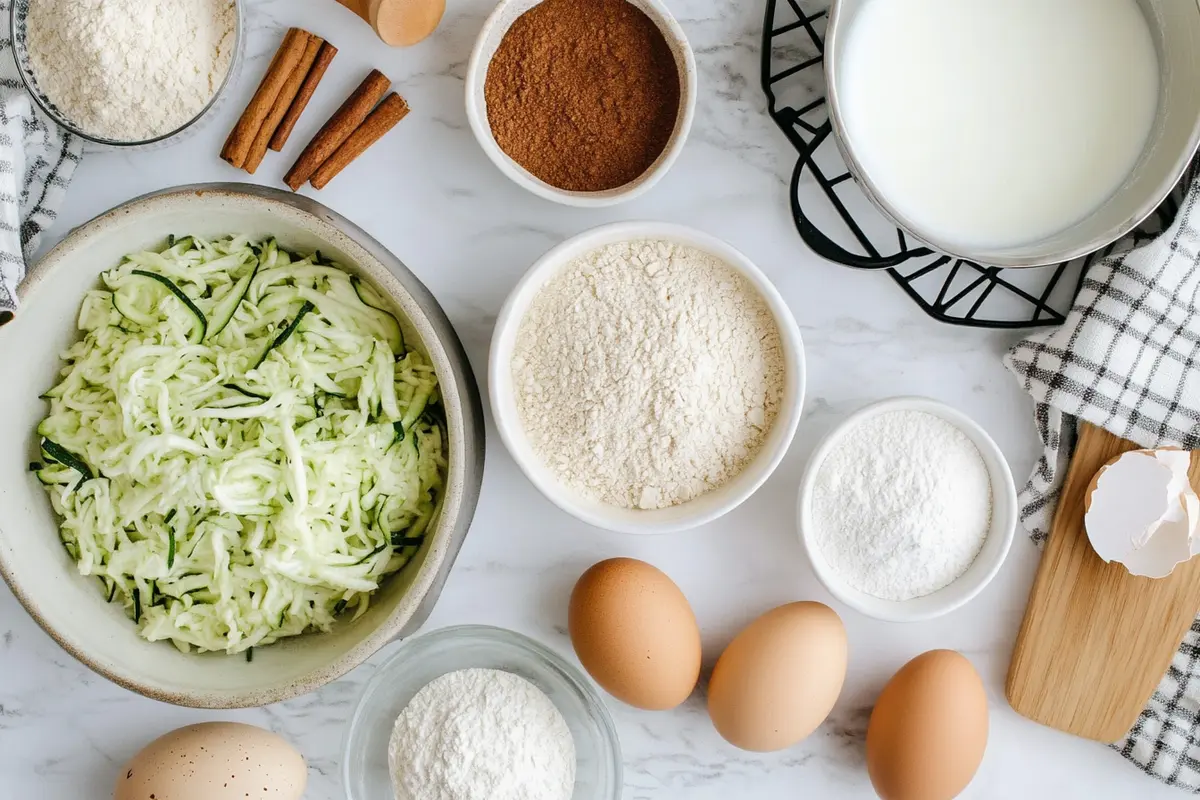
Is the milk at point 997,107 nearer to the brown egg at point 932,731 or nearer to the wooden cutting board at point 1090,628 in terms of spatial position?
the wooden cutting board at point 1090,628

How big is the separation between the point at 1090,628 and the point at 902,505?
39 centimetres

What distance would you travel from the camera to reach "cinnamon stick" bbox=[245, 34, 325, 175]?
1261 millimetres

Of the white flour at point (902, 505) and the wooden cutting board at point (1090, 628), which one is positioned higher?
the white flour at point (902, 505)

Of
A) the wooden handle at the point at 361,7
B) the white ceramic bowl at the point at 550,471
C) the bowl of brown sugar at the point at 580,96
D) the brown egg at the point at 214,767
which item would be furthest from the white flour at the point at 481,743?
the wooden handle at the point at 361,7

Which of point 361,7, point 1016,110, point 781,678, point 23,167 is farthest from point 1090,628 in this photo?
point 23,167

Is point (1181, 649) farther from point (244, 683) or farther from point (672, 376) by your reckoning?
point (244, 683)

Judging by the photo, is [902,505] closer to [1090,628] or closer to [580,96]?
[1090,628]

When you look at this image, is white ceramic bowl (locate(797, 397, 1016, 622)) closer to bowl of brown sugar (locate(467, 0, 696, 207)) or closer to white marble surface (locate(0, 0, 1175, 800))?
white marble surface (locate(0, 0, 1175, 800))

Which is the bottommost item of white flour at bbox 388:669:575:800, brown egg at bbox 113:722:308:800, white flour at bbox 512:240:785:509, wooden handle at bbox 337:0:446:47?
brown egg at bbox 113:722:308:800

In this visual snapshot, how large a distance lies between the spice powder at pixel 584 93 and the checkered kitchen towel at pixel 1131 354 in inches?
24.5

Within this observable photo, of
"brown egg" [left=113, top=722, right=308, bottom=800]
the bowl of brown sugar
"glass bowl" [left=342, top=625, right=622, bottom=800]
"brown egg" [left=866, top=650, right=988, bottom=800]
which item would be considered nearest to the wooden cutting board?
"brown egg" [left=866, top=650, right=988, bottom=800]

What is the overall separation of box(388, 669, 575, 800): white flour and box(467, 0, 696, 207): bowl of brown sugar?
0.68 metres

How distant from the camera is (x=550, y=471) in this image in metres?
1.22

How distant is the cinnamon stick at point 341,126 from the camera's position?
126 centimetres
